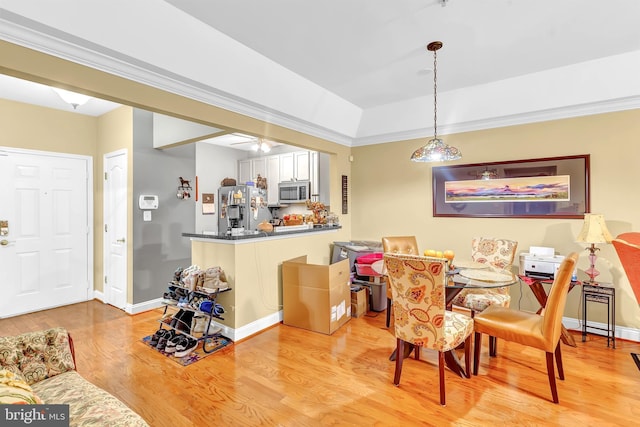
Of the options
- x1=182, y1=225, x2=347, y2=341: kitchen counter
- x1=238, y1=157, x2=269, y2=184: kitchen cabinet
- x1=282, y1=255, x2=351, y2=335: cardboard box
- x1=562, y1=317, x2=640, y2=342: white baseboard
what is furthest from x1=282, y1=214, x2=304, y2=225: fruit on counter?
x1=562, y1=317, x2=640, y2=342: white baseboard

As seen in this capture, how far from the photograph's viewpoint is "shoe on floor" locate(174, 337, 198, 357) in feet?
9.30

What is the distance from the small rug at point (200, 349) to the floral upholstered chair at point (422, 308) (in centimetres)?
171

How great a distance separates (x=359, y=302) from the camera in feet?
12.7

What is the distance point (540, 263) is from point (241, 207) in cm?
412

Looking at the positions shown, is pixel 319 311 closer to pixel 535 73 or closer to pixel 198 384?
pixel 198 384

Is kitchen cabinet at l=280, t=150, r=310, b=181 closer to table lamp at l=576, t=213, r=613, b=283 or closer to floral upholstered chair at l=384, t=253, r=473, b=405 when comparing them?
floral upholstered chair at l=384, t=253, r=473, b=405

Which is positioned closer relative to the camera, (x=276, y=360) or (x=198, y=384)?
(x=198, y=384)

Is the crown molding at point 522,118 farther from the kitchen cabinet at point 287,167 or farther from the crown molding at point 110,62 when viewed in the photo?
the crown molding at point 110,62

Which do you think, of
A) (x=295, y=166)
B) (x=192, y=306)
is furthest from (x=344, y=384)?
(x=295, y=166)

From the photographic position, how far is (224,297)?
10.7 ft

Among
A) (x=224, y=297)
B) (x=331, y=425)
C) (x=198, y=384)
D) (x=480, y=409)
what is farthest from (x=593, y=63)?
(x=198, y=384)

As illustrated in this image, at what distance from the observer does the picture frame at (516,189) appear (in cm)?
342

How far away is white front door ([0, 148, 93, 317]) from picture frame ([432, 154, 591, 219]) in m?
5.15

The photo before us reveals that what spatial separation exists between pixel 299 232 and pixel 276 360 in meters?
1.58
